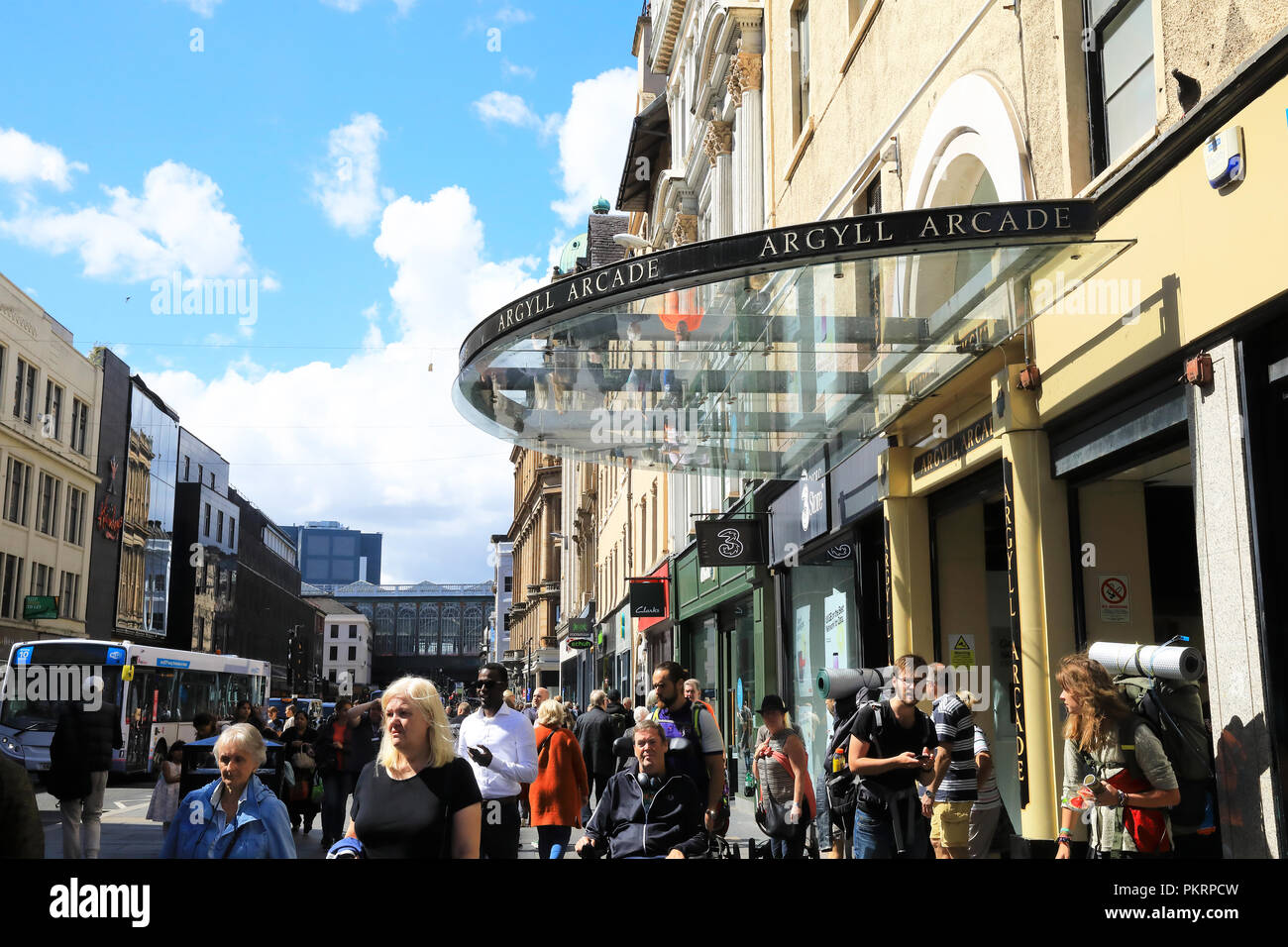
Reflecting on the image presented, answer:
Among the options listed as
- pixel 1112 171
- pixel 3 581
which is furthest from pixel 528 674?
pixel 1112 171

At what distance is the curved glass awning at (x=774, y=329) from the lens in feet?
25.4

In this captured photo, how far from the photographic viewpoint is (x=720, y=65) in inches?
926

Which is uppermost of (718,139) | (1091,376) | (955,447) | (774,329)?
(718,139)

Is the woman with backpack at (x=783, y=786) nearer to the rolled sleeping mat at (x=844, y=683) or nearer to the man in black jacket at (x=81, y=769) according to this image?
the rolled sleeping mat at (x=844, y=683)

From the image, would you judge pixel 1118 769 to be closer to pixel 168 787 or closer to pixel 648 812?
pixel 648 812

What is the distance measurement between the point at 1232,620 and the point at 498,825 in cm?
469

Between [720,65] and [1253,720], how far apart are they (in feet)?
63.5

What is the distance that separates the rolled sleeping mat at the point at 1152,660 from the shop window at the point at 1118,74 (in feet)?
10.9

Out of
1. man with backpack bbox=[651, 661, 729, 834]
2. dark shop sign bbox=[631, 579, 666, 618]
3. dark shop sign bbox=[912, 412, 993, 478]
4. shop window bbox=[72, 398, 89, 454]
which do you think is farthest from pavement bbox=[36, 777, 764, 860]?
shop window bbox=[72, 398, 89, 454]

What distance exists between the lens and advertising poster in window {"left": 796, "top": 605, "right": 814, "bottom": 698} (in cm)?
1708

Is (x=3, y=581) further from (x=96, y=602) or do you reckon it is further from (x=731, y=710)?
(x=731, y=710)

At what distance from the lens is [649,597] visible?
29531 millimetres

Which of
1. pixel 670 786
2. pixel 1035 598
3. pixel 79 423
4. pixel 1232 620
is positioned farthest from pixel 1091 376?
pixel 79 423

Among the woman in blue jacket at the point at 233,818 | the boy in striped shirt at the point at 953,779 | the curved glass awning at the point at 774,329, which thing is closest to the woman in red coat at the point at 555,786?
the curved glass awning at the point at 774,329
